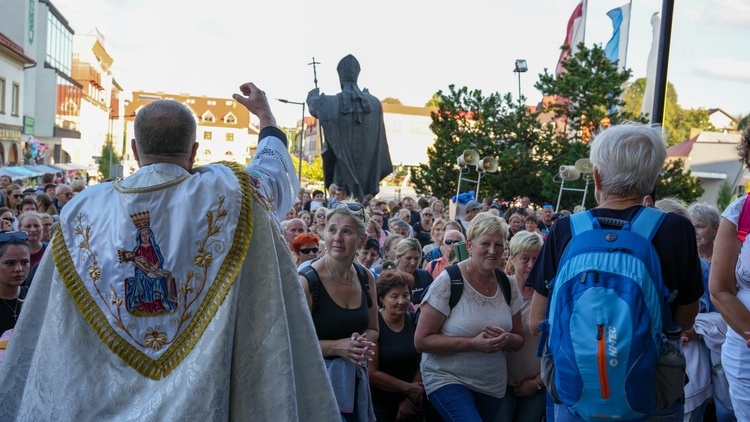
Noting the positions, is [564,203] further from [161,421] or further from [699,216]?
[161,421]

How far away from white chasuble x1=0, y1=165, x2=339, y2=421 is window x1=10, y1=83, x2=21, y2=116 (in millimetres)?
41093

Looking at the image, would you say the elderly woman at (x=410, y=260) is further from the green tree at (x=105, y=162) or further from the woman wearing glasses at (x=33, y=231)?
the green tree at (x=105, y=162)

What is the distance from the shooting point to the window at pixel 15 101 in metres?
40.8

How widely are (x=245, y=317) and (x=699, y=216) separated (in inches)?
138

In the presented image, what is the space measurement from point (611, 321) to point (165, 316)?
153 centimetres

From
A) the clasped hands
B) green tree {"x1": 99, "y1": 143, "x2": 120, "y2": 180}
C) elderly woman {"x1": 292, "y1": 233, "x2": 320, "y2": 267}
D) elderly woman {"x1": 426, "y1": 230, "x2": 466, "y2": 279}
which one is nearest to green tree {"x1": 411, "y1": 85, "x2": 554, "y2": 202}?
elderly woman {"x1": 426, "y1": 230, "x2": 466, "y2": 279}

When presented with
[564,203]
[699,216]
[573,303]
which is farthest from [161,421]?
[564,203]

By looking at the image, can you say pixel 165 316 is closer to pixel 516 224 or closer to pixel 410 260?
pixel 410 260

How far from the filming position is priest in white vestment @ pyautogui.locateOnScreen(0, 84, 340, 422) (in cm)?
287

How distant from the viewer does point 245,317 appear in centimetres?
293

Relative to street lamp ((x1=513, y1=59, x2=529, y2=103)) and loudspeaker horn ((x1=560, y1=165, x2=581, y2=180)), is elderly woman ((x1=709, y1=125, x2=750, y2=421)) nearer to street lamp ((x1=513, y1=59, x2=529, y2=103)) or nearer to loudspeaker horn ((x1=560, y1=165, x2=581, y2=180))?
loudspeaker horn ((x1=560, y1=165, x2=581, y2=180))

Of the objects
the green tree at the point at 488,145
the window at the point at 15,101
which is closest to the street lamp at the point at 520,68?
the green tree at the point at 488,145

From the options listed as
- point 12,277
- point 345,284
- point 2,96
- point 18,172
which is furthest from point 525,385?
point 2,96

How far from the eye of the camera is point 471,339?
485 cm
